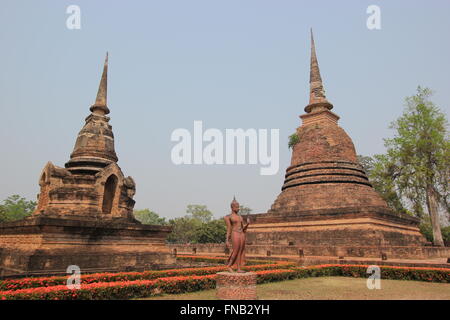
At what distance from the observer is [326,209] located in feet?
68.5

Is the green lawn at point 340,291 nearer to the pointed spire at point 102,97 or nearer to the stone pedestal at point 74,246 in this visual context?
the stone pedestal at point 74,246

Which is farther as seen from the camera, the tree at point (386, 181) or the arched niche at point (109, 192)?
the tree at point (386, 181)

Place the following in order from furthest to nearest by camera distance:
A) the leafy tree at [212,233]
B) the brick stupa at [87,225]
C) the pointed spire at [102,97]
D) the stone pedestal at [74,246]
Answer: the leafy tree at [212,233] < the pointed spire at [102,97] < the brick stupa at [87,225] < the stone pedestal at [74,246]

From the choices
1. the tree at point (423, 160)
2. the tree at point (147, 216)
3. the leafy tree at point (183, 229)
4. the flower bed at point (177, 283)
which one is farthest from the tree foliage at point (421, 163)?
the tree at point (147, 216)

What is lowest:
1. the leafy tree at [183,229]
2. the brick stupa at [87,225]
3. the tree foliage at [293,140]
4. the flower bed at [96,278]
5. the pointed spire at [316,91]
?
the leafy tree at [183,229]

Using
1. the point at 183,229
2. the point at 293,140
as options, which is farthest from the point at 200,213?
the point at 293,140

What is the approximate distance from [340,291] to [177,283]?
16.1 feet

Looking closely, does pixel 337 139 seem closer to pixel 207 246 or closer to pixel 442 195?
pixel 442 195

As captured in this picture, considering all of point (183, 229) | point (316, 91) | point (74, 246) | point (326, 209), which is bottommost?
point (183, 229)

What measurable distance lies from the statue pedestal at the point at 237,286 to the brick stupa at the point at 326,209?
40.9 feet

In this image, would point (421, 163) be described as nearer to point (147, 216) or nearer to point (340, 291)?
point (340, 291)

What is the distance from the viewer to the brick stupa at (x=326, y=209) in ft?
62.3
